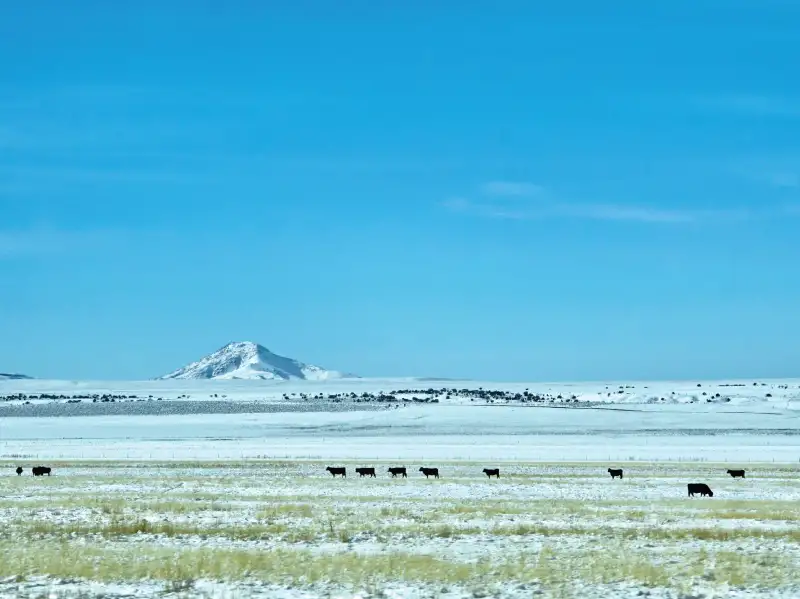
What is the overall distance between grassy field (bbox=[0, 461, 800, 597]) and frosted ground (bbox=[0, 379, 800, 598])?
6 centimetres

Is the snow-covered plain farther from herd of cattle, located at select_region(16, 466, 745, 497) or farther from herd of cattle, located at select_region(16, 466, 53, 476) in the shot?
herd of cattle, located at select_region(16, 466, 53, 476)

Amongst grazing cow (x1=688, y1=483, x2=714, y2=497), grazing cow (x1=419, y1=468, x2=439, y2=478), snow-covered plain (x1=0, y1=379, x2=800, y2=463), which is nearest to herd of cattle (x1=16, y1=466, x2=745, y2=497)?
grazing cow (x1=419, y1=468, x2=439, y2=478)

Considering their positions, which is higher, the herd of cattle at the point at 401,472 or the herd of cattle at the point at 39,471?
the herd of cattle at the point at 39,471

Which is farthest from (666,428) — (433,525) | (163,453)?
(433,525)

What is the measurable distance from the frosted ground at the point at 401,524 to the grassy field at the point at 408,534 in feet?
0.19

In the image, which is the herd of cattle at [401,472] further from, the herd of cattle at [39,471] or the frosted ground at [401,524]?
the frosted ground at [401,524]

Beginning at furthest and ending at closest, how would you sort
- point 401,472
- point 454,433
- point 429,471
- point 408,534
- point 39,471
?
point 454,433
point 401,472
point 39,471
point 429,471
point 408,534

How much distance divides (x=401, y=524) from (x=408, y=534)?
161 centimetres

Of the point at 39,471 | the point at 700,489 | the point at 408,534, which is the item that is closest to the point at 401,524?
the point at 408,534

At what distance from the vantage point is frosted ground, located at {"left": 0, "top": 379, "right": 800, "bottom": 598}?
1442 centimetres

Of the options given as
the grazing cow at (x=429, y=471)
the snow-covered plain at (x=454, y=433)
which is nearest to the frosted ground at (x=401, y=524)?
the grazing cow at (x=429, y=471)

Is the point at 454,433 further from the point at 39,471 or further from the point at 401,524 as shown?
the point at 401,524

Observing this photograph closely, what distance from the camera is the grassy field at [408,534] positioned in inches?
577

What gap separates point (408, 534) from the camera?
1956 centimetres
